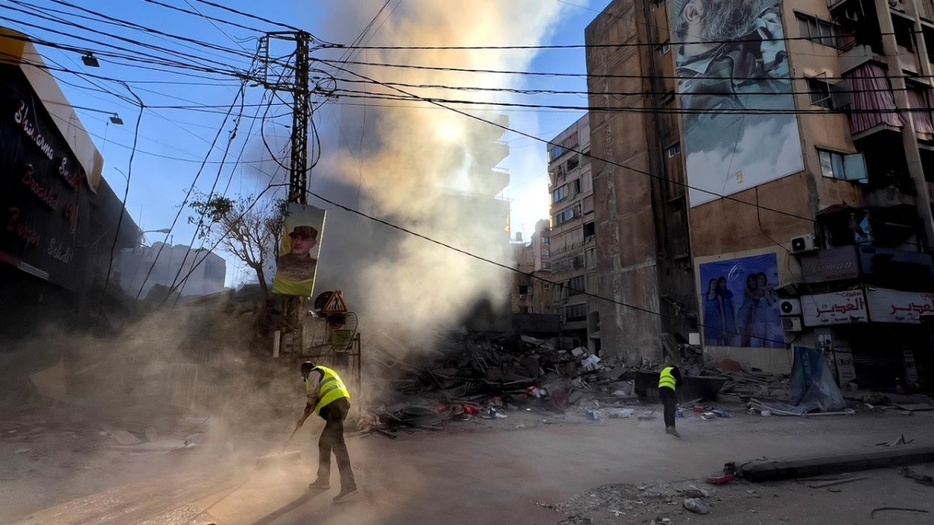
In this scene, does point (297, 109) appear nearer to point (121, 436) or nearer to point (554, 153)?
point (121, 436)

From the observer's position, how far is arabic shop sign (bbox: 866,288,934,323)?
1609 cm

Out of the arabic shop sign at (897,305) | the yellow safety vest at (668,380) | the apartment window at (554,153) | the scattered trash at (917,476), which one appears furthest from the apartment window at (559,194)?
the scattered trash at (917,476)

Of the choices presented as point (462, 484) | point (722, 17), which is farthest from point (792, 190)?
point (462, 484)

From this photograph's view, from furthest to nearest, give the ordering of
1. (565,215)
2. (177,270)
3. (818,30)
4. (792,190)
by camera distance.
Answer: (565,215)
(177,270)
(818,30)
(792,190)

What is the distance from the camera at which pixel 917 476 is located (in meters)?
5.60

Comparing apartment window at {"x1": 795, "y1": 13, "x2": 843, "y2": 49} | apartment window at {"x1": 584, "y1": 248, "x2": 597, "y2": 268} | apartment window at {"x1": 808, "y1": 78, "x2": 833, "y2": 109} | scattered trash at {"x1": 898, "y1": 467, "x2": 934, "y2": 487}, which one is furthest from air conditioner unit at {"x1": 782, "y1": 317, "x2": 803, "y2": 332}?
apartment window at {"x1": 584, "y1": 248, "x2": 597, "y2": 268}

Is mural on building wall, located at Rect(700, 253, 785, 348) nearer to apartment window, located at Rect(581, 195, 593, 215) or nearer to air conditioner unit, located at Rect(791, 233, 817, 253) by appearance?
air conditioner unit, located at Rect(791, 233, 817, 253)

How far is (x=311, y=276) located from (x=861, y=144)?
2277 cm

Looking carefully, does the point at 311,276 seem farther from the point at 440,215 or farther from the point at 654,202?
the point at 654,202

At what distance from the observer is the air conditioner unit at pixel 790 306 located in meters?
18.0

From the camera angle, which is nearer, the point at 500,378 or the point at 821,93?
the point at 500,378

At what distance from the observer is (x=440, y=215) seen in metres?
24.4

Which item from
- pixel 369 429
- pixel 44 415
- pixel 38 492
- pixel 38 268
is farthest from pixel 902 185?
pixel 38 268

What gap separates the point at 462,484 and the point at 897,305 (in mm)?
18764
